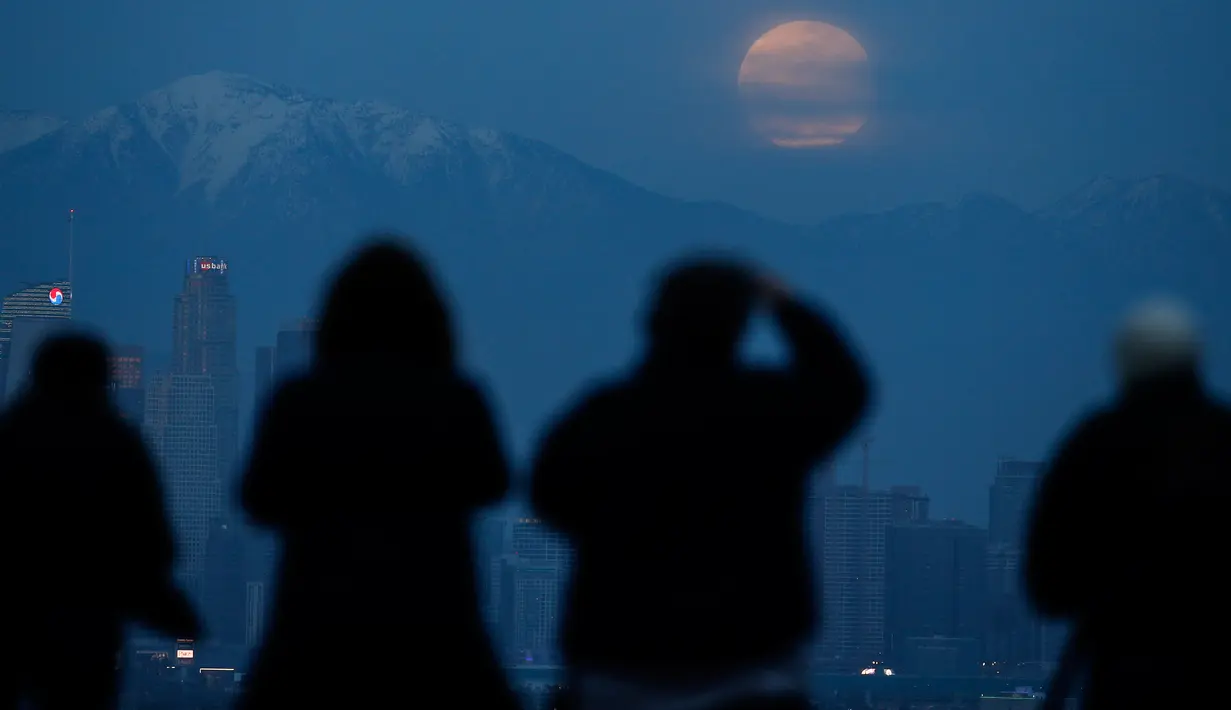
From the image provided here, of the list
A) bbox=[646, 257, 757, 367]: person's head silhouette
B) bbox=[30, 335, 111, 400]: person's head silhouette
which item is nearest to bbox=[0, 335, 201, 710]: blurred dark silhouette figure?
bbox=[30, 335, 111, 400]: person's head silhouette

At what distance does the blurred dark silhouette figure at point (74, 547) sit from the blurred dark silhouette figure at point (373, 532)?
71 cm

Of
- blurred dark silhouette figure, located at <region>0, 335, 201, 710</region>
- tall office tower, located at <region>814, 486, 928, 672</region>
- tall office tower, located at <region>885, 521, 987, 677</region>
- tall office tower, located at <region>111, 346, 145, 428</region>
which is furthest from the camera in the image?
tall office tower, located at <region>111, 346, 145, 428</region>

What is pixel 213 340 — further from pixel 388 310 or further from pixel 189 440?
pixel 388 310

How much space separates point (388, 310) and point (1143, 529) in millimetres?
1249

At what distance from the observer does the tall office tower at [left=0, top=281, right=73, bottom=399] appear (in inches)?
2918

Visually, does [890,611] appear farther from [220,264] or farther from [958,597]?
[220,264]

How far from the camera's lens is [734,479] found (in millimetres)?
2416

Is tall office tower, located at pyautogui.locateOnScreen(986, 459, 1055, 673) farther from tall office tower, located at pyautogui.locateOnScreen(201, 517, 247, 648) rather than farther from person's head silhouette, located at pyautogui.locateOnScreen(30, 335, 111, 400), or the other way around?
person's head silhouette, located at pyautogui.locateOnScreen(30, 335, 111, 400)

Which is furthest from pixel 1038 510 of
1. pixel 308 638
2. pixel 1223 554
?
pixel 308 638

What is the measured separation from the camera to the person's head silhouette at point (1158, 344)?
9.06 feet

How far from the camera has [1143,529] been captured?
2.71 m

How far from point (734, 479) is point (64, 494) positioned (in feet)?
4.67

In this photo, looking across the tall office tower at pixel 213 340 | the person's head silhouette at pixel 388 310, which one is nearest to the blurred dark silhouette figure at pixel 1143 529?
the person's head silhouette at pixel 388 310

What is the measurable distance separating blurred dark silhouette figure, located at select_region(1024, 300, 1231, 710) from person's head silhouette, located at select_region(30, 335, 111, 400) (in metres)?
1.78
